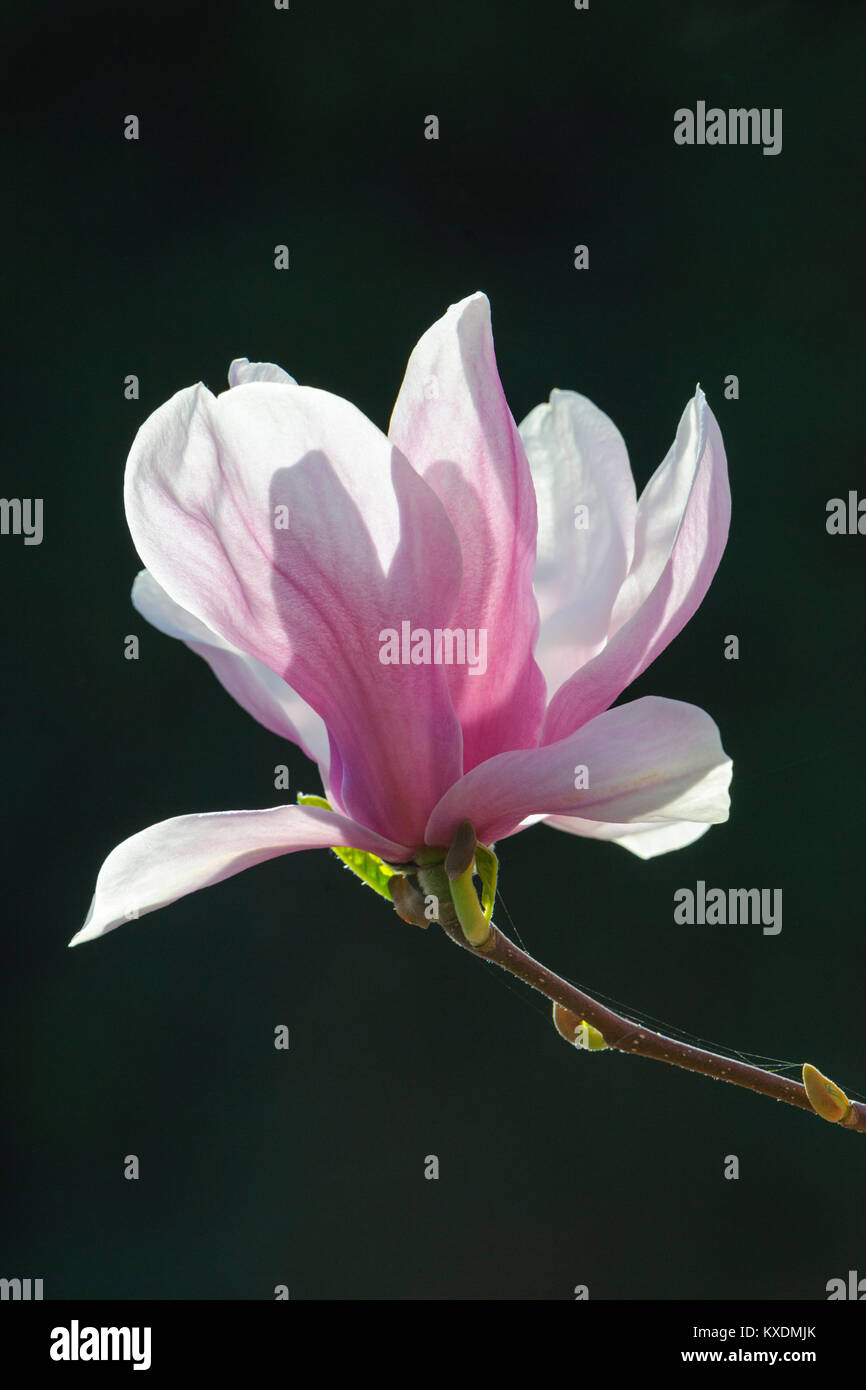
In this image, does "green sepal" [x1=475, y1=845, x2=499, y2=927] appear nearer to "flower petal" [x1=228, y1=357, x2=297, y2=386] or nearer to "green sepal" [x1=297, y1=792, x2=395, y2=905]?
"green sepal" [x1=297, y1=792, x2=395, y2=905]

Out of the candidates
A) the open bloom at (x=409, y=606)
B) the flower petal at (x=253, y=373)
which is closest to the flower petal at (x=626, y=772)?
the open bloom at (x=409, y=606)

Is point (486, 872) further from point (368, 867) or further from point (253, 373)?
point (253, 373)

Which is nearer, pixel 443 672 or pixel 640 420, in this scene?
pixel 443 672

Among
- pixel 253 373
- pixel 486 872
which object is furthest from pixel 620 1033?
pixel 253 373

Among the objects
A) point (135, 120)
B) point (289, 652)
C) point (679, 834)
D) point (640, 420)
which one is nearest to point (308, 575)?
point (289, 652)

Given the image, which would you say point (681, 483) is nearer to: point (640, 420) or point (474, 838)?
point (474, 838)

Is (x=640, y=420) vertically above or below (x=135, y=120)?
below
